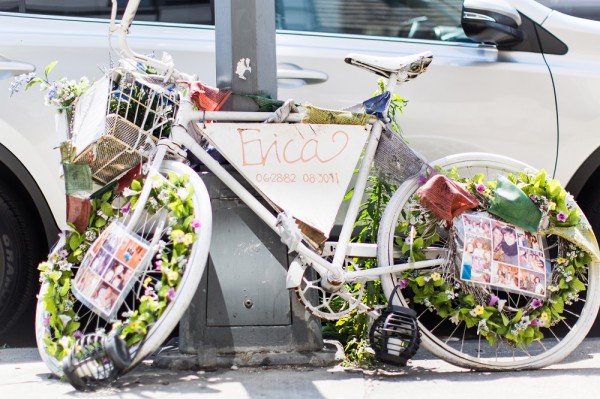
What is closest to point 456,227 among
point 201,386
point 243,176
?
point 243,176

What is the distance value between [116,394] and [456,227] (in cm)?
165

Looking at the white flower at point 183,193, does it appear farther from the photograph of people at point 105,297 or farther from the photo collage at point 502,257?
the photo collage at point 502,257

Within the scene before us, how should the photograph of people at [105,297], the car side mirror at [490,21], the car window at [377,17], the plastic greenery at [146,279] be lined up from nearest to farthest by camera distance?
the plastic greenery at [146,279]
the photograph of people at [105,297]
the car side mirror at [490,21]
the car window at [377,17]

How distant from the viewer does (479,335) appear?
15.4ft

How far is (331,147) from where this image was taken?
453 centimetres

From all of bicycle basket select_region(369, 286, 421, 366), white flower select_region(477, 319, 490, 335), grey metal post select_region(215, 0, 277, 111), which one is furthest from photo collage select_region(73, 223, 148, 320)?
white flower select_region(477, 319, 490, 335)

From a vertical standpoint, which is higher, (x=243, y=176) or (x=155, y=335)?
(x=243, y=176)

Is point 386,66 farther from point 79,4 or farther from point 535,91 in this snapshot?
point 79,4

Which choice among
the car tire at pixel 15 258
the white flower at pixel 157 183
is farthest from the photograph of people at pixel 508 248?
the car tire at pixel 15 258

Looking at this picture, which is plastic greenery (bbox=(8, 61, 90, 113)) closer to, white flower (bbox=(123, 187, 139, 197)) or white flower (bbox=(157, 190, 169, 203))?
white flower (bbox=(123, 187, 139, 197))

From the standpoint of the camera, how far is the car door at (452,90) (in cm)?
518

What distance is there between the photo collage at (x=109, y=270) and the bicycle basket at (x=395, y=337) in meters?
1.05

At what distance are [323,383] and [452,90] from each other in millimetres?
1763

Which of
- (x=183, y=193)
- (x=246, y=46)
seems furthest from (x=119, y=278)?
(x=246, y=46)
